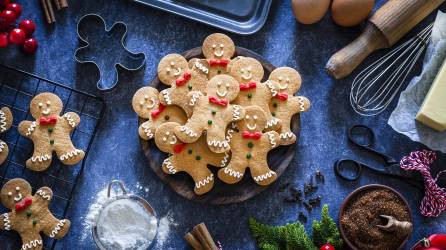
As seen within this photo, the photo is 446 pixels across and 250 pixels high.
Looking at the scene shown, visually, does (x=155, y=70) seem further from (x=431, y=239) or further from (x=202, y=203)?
(x=431, y=239)

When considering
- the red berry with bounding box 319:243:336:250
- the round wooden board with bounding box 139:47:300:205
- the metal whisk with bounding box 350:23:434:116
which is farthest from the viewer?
the metal whisk with bounding box 350:23:434:116

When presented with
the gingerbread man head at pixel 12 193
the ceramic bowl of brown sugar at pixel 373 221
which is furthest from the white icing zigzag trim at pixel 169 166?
the ceramic bowl of brown sugar at pixel 373 221

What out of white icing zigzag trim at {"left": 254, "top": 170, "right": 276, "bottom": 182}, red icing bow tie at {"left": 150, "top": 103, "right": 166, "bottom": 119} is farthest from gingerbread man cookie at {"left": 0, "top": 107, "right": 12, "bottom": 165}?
white icing zigzag trim at {"left": 254, "top": 170, "right": 276, "bottom": 182}

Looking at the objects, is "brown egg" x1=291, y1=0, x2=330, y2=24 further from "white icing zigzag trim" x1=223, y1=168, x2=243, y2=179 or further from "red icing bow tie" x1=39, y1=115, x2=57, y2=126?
"red icing bow tie" x1=39, y1=115, x2=57, y2=126

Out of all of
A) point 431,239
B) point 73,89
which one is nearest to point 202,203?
point 73,89

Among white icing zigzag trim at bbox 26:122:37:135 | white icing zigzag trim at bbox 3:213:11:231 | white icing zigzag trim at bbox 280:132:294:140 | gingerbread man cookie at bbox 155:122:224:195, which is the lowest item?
white icing zigzag trim at bbox 3:213:11:231

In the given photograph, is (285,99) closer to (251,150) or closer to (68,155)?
(251,150)
